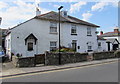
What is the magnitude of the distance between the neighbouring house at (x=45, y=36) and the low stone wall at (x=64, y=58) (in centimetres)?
463

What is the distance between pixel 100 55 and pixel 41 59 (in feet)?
27.5

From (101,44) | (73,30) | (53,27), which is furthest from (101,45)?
(53,27)

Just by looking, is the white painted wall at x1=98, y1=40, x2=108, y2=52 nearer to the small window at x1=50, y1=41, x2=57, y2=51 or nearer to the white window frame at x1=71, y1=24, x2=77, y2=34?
the white window frame at x1=71, y1=24, x2=77, y2=34

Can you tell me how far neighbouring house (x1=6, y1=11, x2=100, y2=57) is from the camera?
526 inches

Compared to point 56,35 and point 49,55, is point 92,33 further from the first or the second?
point 49,55

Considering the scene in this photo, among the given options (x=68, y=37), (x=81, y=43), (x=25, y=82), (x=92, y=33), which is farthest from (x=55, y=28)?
(x=25, y=82)

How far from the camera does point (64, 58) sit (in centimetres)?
1141

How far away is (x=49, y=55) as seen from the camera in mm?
10477

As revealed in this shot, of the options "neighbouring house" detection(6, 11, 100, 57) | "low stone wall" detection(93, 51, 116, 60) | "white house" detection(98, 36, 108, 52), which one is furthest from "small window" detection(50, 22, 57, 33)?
"white house" detection(98, 36, 108, 52)

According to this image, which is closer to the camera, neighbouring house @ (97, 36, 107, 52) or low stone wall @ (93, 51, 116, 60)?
low stone wall @ (93, 51, 116, 60)

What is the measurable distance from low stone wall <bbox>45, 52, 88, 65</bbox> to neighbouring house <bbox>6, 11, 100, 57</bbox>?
4627 millimetres

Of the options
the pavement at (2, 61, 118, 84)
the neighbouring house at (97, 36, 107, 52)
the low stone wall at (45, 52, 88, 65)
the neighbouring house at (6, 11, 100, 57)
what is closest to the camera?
the pavement at (2, 61, 118, 84)

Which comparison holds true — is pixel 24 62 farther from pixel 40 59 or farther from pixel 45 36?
pixel 45 36

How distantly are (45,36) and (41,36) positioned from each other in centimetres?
63
